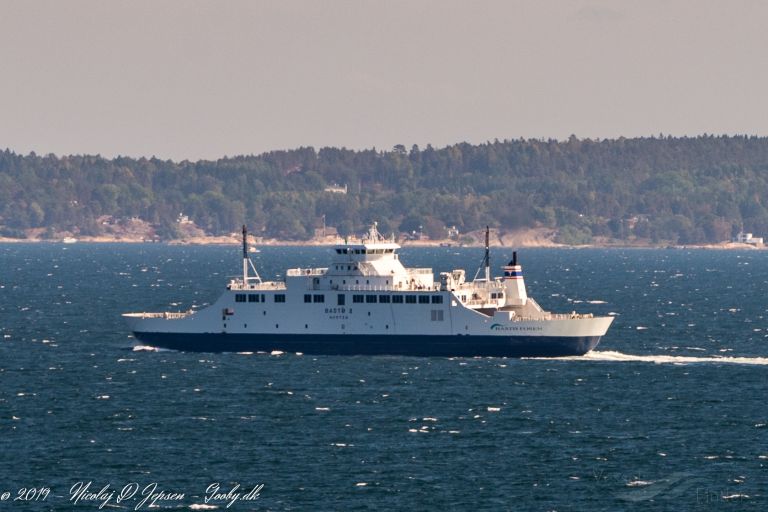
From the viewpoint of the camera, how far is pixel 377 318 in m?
94.2

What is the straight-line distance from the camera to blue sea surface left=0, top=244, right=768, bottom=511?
195ft

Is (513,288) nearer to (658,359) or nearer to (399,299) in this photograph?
(399,299)

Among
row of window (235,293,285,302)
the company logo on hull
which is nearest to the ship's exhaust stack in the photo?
the company logo on hull

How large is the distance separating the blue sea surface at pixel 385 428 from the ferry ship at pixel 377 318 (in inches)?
43.6

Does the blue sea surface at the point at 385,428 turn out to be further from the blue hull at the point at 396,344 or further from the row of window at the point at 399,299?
the row of window at the point at 399,299

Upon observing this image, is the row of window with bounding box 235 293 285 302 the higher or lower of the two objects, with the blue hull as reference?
higher

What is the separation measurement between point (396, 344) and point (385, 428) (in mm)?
22049

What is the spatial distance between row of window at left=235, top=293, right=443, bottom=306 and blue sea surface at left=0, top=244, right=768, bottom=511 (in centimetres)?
360

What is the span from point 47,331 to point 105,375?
2989 centimetres

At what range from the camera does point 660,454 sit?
66.4 metres

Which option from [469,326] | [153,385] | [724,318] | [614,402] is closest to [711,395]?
[614,402]

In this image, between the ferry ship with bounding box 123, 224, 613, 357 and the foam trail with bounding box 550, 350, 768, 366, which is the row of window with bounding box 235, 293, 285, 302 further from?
the foam trail with bounding box 550, 350, 768, 366

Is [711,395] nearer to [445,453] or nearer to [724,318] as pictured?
[445,453]

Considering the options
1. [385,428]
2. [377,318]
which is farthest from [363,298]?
[385,428]
